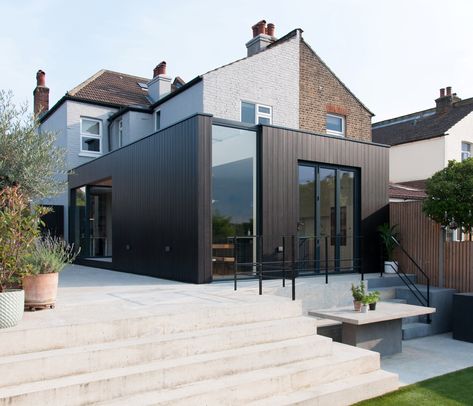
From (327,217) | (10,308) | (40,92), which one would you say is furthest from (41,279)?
(40,92)

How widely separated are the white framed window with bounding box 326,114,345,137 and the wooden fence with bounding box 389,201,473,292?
4.86 meters

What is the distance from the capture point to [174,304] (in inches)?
246

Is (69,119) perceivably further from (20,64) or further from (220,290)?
(220,290)

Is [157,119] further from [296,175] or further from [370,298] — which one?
[370,298]

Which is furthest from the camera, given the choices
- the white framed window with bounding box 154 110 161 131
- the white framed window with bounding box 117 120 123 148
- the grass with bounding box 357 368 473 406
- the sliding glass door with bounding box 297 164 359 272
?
the white framed window with bounding box 117 120 123 148

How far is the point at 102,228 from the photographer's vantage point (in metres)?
15.6

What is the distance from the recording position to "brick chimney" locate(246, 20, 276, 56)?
15883 millimetres

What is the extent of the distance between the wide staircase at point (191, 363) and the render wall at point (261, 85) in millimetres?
8498

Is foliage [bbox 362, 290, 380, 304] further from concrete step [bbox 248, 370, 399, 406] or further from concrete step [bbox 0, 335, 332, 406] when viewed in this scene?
concrete step [bbox 248, 370, 399, 406]

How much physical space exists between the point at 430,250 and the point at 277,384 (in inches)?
278

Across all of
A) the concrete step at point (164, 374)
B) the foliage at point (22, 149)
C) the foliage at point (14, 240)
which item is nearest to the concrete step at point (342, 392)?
the concrete step at point (164, 374)

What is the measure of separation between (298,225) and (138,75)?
14265 millimetres

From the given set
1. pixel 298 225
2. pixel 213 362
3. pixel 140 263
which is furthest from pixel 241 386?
pixel 140 263

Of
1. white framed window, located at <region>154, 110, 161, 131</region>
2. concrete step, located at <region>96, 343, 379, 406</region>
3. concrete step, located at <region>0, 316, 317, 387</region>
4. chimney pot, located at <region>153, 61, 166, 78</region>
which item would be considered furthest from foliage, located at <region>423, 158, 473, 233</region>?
chimney pot, located at <region>153, 61, 166, 78</region>
